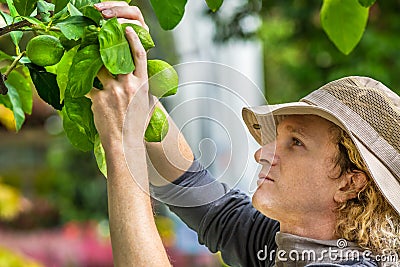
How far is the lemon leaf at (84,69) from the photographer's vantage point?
78 cm

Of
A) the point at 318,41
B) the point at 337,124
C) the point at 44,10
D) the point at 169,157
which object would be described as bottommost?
the point at 318,41

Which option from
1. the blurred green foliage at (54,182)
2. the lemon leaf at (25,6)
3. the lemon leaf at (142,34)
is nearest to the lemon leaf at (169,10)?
the lemon leaf at (142,34)

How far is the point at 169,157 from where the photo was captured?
41.7 inches

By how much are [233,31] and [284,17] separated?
0.47 meters

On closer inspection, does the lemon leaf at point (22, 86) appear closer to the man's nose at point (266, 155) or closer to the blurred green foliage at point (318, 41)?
the man's nose at point (266, 155)

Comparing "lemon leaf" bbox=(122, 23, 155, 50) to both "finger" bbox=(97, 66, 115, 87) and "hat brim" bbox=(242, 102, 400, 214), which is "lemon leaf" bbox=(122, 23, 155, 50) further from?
"hat brim" bbox=(242, 102, 400, 214)

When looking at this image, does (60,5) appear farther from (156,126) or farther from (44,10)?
(156,126)

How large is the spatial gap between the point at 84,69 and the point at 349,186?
0.41 metres

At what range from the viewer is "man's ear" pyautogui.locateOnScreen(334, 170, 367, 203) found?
1021 millimetres

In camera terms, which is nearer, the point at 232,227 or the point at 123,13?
the point at 123,13

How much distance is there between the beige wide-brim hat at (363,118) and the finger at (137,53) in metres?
0.19

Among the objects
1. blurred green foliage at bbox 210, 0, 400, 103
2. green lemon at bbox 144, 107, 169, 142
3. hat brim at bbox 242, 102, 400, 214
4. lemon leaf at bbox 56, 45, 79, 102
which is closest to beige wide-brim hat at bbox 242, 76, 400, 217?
hat brim at bbox 242, 102, 400, 214

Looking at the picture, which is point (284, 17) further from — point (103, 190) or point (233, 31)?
point (103, 190)

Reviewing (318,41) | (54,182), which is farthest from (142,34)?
(54,182)
